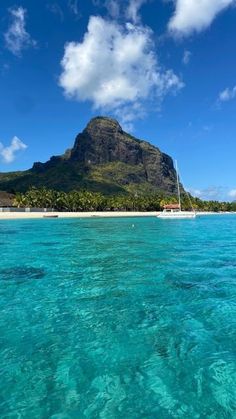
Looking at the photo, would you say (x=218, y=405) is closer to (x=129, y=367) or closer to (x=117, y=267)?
(x=129, y=367)

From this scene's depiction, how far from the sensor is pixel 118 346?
1138cm

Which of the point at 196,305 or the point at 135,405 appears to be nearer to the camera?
the point at 135,405

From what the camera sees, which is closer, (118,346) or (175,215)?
(118,346)

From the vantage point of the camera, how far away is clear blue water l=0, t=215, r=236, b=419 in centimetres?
823

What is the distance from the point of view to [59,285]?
66.5 ft

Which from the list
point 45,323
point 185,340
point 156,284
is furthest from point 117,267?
Result: point 185,340

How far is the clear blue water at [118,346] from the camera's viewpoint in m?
8.23

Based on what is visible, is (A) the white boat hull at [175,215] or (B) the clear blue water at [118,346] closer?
Result: (B) the clear blue water at [118,346]

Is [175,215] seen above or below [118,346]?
above

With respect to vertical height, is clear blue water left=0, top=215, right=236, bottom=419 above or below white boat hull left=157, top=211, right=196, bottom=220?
below

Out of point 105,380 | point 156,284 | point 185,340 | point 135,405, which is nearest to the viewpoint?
point 135,405

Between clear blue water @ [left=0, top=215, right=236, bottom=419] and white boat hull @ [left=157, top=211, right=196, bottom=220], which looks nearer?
clear blue water @ [left=0, top=215, right=236, bottom=419]

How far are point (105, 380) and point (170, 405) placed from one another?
1801mm

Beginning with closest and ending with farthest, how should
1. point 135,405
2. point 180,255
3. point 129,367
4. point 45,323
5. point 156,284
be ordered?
point 135,405 < point 129,367 < point 45,323 < point 156,284 < point 180,255
